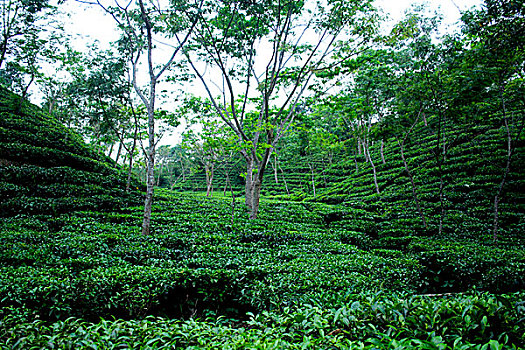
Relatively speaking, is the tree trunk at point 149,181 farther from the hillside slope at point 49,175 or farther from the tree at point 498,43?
the tree at point 498,43

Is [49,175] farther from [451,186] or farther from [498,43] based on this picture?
[451,186]

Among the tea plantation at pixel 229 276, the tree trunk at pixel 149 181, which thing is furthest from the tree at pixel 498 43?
the tree trunk at pixel 149 181

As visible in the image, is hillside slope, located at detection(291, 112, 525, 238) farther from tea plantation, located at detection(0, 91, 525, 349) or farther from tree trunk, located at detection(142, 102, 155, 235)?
tree trunk, located at detection(142, 102, 155, 235)

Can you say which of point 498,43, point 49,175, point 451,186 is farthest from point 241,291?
point 451,186

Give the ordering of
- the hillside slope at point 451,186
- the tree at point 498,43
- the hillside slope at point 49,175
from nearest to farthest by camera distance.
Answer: the tree at point 498,43 < the hillside slope at point 49,175 < the hillside slope at point 451,186

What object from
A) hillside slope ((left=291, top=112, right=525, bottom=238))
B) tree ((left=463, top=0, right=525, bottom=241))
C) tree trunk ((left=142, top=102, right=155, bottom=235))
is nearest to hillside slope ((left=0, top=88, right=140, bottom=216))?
tree trunk ((left=142, top=102, right=155, bottom=235))

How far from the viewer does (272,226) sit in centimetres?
912

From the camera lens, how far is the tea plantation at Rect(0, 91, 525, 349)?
7.46ft

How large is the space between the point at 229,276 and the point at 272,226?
458cm

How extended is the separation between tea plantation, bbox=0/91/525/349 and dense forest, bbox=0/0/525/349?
0.11 feet

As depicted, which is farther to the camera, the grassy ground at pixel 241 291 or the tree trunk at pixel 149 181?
the tree trunk at pixel 149 181

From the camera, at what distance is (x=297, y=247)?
7020 millimetres

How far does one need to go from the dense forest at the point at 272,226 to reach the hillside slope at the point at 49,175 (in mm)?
67

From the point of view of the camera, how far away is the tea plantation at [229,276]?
2.27 meters
